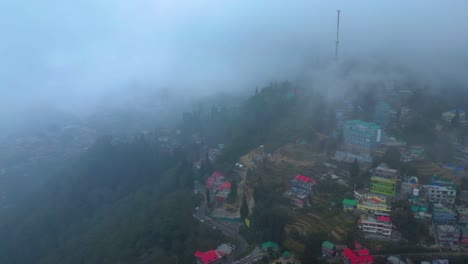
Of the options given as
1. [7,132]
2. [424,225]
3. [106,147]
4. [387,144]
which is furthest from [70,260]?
[7,132]

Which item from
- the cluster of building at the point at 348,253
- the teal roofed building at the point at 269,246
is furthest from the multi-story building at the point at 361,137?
the teal roofed building at the point at 269,246

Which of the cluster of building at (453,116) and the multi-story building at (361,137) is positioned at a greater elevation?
the cluster of building at (453,116)

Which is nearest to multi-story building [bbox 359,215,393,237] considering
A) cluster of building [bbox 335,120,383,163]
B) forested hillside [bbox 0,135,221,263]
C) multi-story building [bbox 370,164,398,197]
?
multi-story building [bbox 370,164,398,197]

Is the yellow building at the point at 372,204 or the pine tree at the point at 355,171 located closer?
the yellow building at the point at 372,204

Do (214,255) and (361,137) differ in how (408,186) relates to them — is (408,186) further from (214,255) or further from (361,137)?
(214,255)

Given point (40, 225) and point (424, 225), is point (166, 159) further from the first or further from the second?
point (424, 225)

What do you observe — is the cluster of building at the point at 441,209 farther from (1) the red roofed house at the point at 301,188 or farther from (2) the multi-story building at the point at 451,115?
(2) the multi-story building at the point at 451,115

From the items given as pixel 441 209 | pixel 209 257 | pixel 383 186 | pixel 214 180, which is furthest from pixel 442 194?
pixel 214 180
